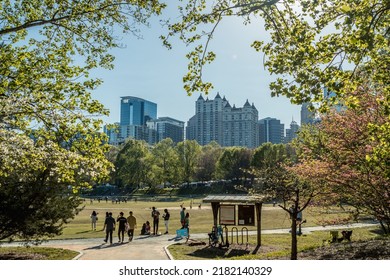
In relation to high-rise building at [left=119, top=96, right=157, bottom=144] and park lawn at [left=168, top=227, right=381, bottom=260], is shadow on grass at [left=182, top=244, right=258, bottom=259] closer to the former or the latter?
park lawn at [left=168, top=227, right=381, bottom=260]

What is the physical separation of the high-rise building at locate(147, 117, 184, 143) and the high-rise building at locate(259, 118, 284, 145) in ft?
130

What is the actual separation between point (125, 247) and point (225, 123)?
93.9m

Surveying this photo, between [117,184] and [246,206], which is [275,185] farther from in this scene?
[117,184]

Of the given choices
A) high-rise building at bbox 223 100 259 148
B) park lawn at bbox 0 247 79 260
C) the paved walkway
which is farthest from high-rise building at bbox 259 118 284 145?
park lawn at bbox 0 247 79 260

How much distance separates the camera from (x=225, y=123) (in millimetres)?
110312

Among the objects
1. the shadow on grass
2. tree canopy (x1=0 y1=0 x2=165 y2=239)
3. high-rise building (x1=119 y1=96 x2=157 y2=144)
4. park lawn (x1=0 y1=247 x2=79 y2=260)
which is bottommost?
the shadow on grass

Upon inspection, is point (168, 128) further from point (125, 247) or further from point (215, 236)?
point (125, 247)

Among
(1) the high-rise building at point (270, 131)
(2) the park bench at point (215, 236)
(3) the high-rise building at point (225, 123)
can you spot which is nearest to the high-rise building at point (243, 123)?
(3) the high-rise building at point (225, 123)

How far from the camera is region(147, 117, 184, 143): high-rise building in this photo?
5719 inches

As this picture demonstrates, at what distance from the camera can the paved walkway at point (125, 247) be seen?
1512 cm

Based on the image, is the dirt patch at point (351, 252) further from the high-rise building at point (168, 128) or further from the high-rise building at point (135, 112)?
the high-rise building at point (168, 128)

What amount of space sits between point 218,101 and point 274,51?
93126 mm

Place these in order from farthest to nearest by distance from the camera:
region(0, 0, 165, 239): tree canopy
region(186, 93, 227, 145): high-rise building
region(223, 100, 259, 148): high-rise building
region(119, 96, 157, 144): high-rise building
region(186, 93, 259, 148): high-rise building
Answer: region(186, 93, 227, 145): high-rise building < region(186, 93, 259, 148): high-rise building < region(119, 96, 157, 144): high-rise building < region(223, 100, 259, 148): high-rise building < region(0, 0, 165, 239): tree canopy

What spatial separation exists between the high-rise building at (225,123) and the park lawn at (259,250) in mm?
60072
